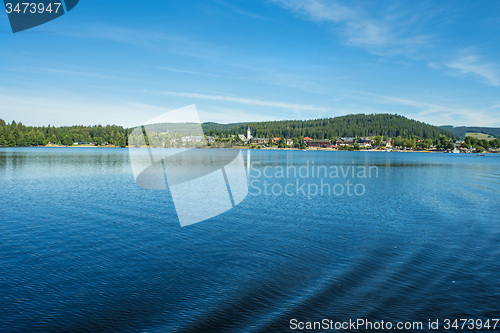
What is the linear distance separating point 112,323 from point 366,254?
10.9 metres

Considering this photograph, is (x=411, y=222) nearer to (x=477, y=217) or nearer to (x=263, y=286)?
(x=477, y=217)

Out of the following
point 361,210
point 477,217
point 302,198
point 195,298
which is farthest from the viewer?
point 302,198

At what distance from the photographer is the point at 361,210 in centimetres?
2566

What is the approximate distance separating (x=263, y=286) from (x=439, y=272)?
7.13 m

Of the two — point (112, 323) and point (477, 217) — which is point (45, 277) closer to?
point (112, 323)

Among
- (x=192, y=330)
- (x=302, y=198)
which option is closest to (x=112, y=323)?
(x=192, y=330)

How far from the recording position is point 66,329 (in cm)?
888

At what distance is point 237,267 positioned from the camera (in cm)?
1341

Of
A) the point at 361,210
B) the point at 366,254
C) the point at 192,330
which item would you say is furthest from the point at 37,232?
the point at 361,210

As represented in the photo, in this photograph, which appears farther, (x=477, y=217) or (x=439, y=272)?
(x=477, y=217)

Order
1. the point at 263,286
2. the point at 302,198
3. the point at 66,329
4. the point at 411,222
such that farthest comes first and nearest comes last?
1. the point at 302,198
2. the point at 411,222
3. the point at 263,286
4. the point at 66,329

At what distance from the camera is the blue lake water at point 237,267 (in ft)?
32.0

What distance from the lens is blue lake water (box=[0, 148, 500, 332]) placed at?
384 inches

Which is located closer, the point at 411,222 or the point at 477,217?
the point at 411,222
